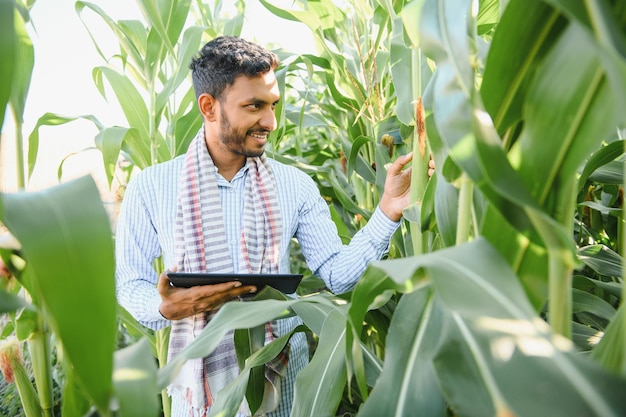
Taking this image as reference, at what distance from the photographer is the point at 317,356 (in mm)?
616

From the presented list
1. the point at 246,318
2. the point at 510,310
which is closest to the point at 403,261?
the point at 510,310

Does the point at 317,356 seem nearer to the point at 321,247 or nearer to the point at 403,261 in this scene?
the point at 403,261

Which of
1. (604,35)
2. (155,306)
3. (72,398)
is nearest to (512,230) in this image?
(604,35)

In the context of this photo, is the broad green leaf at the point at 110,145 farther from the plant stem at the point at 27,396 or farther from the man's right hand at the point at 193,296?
the plant stem at the point at 27,396

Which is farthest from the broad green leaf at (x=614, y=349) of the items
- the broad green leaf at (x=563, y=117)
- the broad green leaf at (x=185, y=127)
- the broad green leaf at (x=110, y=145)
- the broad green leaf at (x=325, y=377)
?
the broad green leaf at (x=185, y=127)

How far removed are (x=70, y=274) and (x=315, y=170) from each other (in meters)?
1.09

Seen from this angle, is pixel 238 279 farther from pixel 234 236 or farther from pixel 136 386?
pixel 136 386

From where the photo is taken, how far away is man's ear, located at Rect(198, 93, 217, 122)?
1.17 meters

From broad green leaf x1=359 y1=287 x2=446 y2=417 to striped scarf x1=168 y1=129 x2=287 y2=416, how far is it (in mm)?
544

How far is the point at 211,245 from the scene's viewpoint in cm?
106

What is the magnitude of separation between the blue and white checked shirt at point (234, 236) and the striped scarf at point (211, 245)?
0.12ft

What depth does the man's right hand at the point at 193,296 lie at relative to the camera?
0.85m

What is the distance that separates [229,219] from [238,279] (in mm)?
322

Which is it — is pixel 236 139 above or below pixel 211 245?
above
